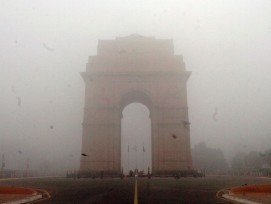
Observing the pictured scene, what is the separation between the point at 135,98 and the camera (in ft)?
147

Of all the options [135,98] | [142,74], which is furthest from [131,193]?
[135,98]

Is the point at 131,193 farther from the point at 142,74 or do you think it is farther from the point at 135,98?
the point at 135,98

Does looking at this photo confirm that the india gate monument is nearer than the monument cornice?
Yes

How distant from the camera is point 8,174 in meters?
43.9

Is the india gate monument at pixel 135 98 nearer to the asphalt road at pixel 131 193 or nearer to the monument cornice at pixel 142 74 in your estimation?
the monument cornice at pixel 142 74

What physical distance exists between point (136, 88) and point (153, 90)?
2.27 m

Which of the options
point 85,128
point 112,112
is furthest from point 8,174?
point 112,112

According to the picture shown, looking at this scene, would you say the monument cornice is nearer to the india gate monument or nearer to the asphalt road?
the india gate monument

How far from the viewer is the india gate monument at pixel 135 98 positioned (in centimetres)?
3784

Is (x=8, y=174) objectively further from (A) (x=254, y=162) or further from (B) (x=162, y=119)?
(A) (x=254, y=162)

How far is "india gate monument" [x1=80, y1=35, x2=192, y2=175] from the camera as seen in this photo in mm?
37844

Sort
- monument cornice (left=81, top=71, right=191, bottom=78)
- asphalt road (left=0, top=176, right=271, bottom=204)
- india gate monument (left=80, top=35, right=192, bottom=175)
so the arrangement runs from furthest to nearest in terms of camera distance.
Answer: monument cornice (left=81, top=71, right=191, bottom=78) < india gate monument (left=80, top=35, right=192, bottom=175) < asphalt road (left=0, top=176, right=271, bottom=204)

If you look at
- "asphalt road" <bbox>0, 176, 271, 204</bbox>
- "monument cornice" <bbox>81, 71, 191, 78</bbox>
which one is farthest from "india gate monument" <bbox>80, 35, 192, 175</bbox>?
"asphalt road" <bbox>0, 176, 271, 204</bbox>

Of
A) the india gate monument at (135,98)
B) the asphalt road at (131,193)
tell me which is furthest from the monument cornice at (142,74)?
the asphalt road at (131,193)
